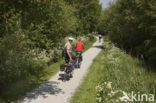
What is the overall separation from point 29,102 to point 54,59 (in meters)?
9.04

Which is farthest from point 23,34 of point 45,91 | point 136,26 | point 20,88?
point 136,26

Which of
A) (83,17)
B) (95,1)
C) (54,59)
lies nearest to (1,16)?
(54,59)

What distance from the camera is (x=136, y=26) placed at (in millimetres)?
19359

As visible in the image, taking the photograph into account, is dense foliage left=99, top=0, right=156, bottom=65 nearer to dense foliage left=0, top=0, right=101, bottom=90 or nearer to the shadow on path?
dense foliage left=0, top=0, right=101, bottom=90

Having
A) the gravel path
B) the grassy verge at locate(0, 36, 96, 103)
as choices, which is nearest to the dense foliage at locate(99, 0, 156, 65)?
the gravel path

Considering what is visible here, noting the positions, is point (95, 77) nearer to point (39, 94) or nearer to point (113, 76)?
point (113, 76)

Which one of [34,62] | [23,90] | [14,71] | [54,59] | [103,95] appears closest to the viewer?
[103,95]

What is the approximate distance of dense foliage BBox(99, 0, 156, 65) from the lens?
16219 millimetres

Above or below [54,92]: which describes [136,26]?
above

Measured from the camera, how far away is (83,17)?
32.9 m

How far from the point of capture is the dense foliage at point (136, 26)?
16219 millimetres

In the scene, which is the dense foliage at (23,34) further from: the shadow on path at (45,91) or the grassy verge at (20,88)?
the shadow on path at (45,91)

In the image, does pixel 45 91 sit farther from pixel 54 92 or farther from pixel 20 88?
pixel 20 88

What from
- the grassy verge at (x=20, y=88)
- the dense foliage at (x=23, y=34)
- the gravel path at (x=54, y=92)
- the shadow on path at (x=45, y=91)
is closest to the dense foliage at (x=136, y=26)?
the dense foliage at (x=23, y=34)
